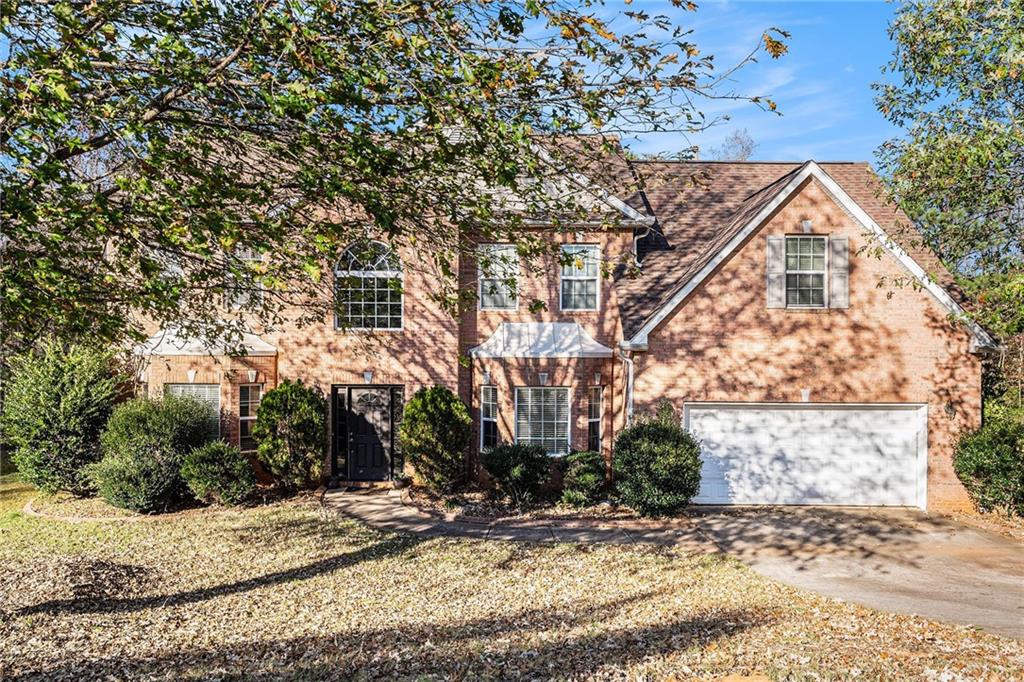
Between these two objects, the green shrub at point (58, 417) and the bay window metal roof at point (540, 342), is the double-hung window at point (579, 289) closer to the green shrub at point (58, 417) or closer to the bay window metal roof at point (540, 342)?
the bay window metal roof at point (540, 342)

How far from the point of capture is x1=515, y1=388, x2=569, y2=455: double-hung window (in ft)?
52.5

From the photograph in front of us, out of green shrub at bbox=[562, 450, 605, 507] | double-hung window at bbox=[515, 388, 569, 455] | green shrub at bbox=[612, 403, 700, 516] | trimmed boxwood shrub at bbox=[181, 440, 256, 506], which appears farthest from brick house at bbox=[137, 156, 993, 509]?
trimmed boxwood shrub at bbox=[181, 440, 256, 506]

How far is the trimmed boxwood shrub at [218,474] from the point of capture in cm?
1384

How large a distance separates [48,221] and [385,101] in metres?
3.37

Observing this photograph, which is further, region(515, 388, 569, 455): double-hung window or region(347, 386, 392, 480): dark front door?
region(347, 386, 392, 480): dark front door

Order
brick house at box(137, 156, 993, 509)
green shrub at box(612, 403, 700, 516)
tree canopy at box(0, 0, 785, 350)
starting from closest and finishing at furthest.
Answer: tree canopy at box(0, 0, 785, 350) → green shrub at box(612, 403, 700, 516) → brick house at box(137, 156, 993, 509)

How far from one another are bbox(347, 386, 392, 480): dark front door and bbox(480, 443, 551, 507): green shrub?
3.14 metres

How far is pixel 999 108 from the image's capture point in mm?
14055

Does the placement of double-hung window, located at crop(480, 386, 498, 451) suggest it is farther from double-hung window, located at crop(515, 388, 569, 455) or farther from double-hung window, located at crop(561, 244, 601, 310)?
double-hung window, located at crop(561, 244, 601, 310)

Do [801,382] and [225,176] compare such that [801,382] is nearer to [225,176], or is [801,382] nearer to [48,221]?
[225,176]

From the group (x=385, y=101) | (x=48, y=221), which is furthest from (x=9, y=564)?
(x=385, y=101)

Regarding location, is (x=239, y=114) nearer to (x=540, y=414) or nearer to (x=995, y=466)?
(x=540, y=414)

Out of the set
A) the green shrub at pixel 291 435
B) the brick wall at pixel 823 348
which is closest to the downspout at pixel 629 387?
the brick wall at pixel 823 348

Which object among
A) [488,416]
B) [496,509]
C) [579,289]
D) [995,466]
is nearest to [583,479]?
[496,509]
